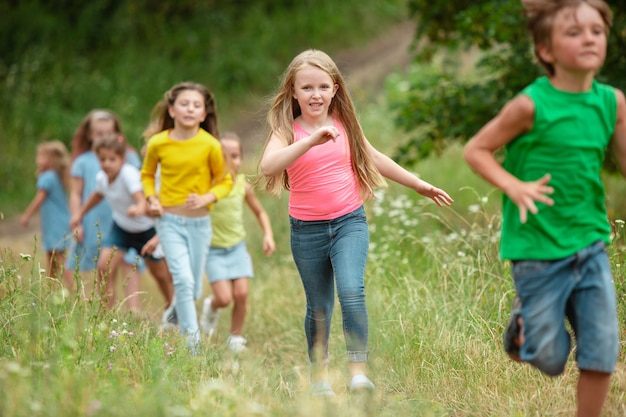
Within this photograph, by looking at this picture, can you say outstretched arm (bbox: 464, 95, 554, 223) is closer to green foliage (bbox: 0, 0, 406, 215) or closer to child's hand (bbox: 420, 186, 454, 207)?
child's hand (bbox: 420, 186, 454, 207)

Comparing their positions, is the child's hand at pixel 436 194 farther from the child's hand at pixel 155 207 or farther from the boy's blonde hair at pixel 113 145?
the boy's blonde hair at pixel 113 145

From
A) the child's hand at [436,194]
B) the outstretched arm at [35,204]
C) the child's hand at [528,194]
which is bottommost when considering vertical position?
the outstretched arm at [35,204]

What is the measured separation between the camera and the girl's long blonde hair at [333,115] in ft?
14.7

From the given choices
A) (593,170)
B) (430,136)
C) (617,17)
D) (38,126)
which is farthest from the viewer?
(38,126)

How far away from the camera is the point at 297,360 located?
5.64 meters

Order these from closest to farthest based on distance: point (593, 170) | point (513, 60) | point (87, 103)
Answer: point (593, 170)
point (513, 60)
point (87, 103)

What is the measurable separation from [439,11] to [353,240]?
4.43 metres

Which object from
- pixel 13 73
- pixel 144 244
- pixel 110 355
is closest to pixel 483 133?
pixel 110 355

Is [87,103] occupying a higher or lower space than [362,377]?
higher

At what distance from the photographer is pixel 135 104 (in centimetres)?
1547

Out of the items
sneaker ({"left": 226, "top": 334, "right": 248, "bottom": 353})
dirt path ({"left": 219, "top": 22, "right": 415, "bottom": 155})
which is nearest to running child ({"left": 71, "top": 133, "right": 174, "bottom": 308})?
sneaker ({"left": 226, "top": 334, "right": 248, "bottom": 353})

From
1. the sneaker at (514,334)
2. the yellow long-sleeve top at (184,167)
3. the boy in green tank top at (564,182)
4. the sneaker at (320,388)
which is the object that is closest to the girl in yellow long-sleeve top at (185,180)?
the yellow long-sleeve top at (184,167)

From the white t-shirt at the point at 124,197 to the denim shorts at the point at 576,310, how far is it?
4084 mm

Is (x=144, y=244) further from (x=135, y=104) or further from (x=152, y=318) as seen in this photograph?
(x=135, y=104)
